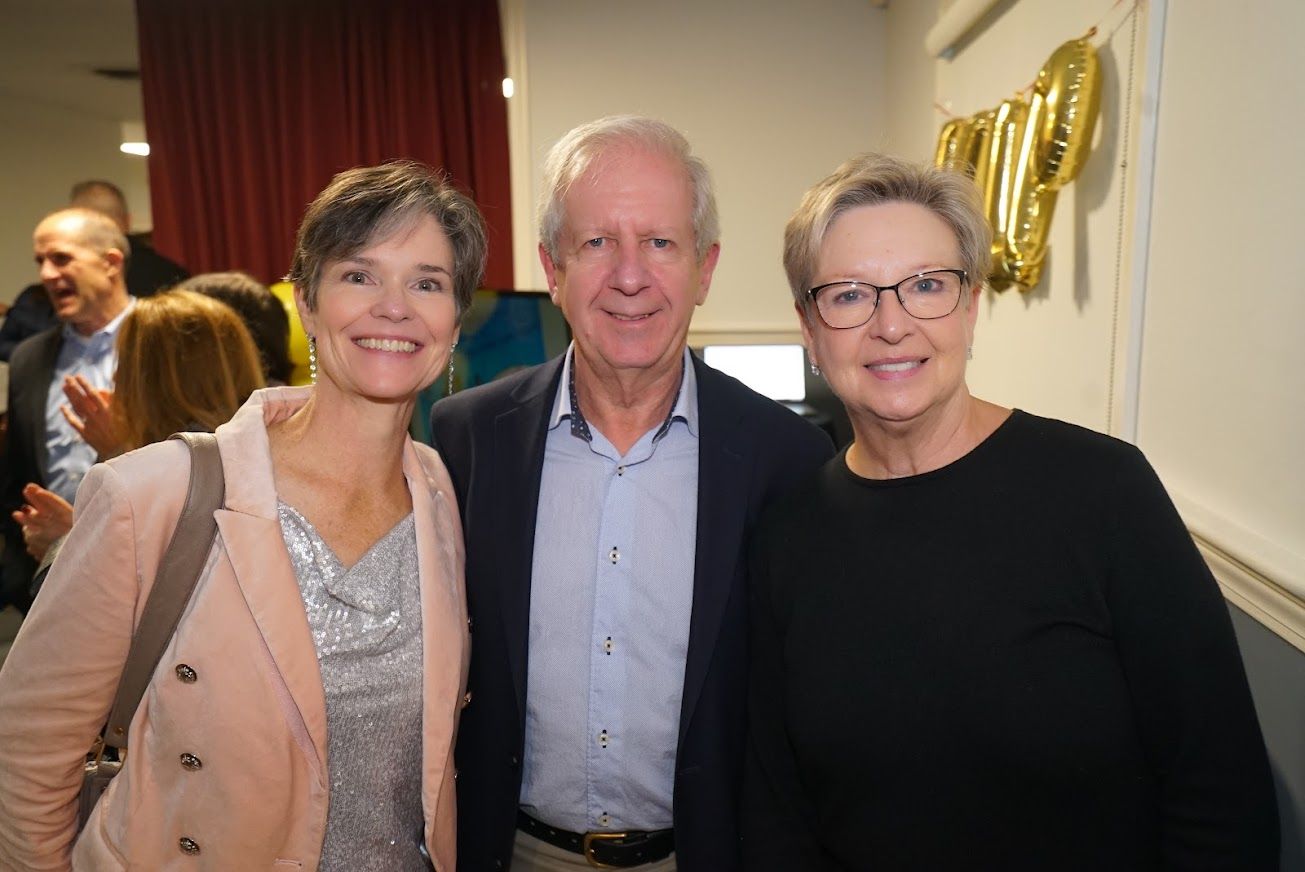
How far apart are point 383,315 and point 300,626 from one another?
0.46 metres

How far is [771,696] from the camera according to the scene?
4.46 feet

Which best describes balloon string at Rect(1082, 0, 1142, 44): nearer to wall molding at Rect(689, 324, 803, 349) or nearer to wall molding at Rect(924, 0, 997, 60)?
wall molding at Rect(924, 0, 997, 60)

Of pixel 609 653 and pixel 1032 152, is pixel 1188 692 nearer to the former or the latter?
pixel 609 653

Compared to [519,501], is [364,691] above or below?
below

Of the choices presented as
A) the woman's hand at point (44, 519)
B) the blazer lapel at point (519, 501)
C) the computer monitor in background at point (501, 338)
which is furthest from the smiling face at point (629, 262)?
the computer monitor in background at point (501, 338)

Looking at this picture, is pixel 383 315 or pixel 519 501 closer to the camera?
pixel 383 315

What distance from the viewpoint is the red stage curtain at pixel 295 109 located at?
5.04 meters

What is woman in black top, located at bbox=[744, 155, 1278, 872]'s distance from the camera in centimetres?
106

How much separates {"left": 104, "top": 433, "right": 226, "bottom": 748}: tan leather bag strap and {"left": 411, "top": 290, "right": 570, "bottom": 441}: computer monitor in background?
2.22 metres

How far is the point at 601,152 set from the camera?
65.1 inches

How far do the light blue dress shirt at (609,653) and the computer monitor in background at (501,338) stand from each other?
6.34 feet

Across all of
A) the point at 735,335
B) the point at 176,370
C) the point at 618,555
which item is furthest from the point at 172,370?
the point at 735,335

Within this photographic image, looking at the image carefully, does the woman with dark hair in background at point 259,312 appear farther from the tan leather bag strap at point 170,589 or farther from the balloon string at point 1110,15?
the balloon string at point 1110,15

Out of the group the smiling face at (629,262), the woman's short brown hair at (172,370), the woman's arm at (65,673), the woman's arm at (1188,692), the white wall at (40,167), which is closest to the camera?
the woman's arm at (1188,692)
